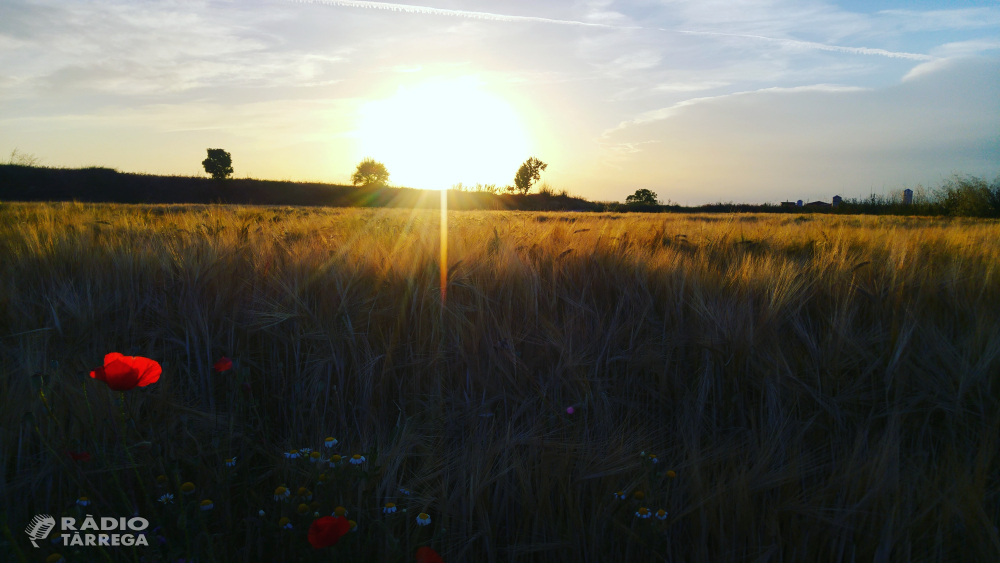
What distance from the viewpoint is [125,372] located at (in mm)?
875

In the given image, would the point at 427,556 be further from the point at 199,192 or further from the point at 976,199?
the point at 199,192

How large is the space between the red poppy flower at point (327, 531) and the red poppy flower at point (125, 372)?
1.57ft

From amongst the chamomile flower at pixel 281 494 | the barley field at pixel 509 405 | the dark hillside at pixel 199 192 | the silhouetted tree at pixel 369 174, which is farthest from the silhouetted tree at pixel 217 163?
the chamomile flower at pixel 281 494

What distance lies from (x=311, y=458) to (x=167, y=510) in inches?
11.9

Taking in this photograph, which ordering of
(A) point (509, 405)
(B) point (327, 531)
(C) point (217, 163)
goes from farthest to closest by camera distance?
(C) point (217, 163)
(A) point (509, 405)
(B) point (327, 531)

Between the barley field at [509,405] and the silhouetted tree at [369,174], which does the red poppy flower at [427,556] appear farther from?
the silhouetted tree at [369,174]

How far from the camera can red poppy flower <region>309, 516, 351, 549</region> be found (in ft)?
2.22

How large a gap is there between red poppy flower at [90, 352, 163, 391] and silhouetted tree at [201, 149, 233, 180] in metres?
55.0

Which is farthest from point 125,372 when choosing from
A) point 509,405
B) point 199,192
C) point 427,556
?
point 199,192

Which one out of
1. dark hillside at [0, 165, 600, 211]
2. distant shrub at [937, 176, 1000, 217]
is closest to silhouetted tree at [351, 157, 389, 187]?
A: dark hillside at [0, 165, 600, 211]

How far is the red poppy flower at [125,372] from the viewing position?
0.86 metres

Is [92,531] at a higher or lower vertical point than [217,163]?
lower

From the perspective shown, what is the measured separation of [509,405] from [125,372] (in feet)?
3.13

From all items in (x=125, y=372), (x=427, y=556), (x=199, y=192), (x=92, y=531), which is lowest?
(x=92, y=531)
